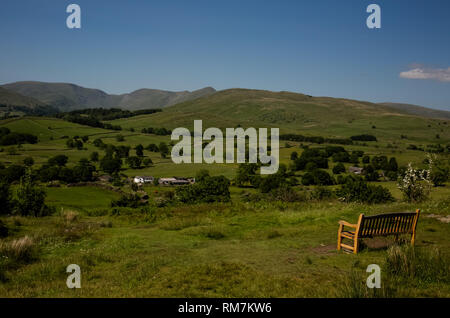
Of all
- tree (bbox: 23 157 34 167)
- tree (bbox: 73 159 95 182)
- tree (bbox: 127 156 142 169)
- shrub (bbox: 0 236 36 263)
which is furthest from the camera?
tree (bbox: 127 156 142 169)

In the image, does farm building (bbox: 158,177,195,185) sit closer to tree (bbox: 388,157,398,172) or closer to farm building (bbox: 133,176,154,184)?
farm building (bbox: 133,176,154,184)

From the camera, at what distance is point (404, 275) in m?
7.62

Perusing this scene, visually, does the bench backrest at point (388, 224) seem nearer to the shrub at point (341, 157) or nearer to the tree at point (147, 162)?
the tree at point (147, 162)

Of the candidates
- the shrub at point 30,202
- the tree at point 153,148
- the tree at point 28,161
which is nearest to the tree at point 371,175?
the tree at point 153,148

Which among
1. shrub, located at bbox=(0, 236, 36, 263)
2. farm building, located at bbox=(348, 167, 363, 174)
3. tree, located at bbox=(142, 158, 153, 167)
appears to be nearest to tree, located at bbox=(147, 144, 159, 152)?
tree, located at bbox=(142, 158, 153, 167)

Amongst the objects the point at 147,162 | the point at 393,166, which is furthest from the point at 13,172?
the point at 393,166

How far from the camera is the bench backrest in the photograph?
9805 millimetres

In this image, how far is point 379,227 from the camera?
997cm

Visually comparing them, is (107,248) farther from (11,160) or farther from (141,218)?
(11,160)

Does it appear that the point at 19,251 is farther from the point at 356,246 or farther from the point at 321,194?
the point at 321,194

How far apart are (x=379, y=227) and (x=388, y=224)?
857 millimetres
